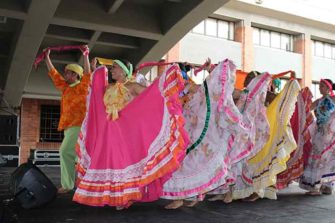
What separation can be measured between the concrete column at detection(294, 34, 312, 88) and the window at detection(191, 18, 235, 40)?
354 centimetres

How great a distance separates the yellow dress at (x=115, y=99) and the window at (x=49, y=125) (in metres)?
9.69

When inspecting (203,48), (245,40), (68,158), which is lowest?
(68,158)

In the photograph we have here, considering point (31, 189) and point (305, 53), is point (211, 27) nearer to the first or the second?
point (305, 53)

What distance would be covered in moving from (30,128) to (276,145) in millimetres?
9833

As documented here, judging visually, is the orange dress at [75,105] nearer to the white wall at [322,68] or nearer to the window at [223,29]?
the window at [223,29]

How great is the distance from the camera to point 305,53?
18281 mm

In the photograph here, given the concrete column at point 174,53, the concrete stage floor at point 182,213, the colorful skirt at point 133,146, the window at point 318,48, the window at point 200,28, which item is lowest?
the concrete stage floor at point 182,213

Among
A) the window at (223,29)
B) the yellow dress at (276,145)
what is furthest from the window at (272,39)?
the yellow dress at (276,145)

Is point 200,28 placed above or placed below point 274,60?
above

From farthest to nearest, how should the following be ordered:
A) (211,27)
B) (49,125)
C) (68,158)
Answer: (211,27) < (49,125) < (68,158)

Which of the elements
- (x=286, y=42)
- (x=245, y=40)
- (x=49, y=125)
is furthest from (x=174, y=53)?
(x=286, y=42)

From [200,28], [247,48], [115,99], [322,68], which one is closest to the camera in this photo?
[115,99]

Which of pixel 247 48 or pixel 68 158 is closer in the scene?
pixel 68 158

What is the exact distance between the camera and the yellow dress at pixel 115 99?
12.8 feet
